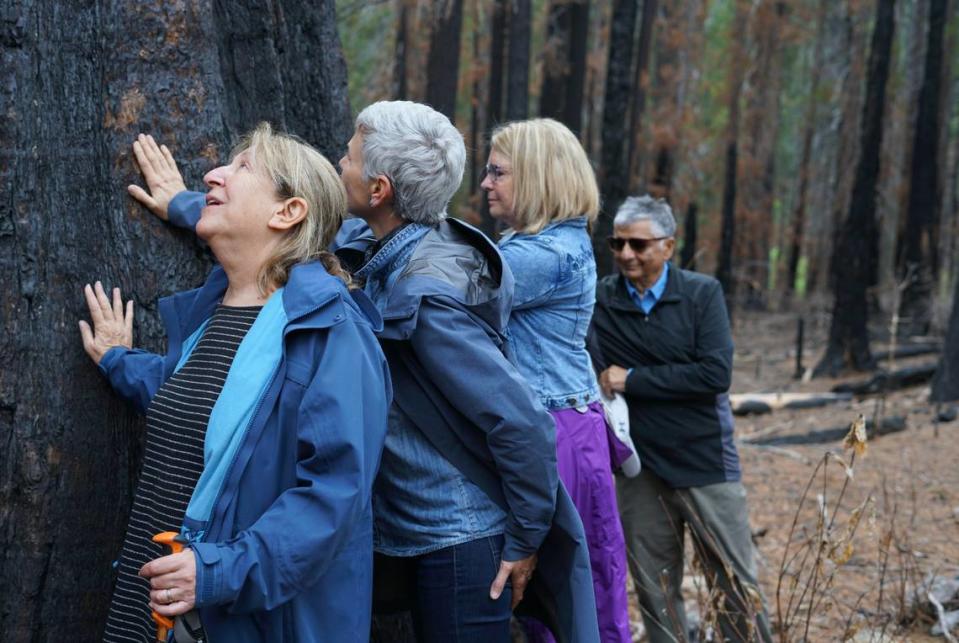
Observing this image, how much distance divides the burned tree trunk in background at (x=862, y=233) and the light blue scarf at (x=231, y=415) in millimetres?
15103

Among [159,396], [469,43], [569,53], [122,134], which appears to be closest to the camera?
[159,396]

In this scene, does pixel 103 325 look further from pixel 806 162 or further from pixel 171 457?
pixel 806 162

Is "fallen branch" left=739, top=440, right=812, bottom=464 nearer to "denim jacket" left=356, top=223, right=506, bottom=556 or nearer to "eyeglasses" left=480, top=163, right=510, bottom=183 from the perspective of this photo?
"eyeglasses" left=480, top=163, right=510, bottom=183

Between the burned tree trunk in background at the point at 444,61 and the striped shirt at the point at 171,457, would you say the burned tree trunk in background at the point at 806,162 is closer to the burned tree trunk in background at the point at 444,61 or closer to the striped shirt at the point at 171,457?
the burned tree trunk in background at the point at 444,61

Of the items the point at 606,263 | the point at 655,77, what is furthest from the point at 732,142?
the point at 606,263

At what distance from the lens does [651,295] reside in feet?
16.6

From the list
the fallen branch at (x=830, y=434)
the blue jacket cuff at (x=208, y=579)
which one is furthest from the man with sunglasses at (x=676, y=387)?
the fallen branch at (x=830, y=434)

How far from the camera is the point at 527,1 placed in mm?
13172

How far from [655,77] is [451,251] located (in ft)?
85.5

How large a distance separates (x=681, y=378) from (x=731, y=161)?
2109 cm

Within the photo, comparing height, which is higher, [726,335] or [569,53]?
[569,53]

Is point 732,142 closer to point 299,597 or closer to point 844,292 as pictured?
Answer: point 844,292

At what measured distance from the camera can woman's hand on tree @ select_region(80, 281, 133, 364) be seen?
3121 millimetres

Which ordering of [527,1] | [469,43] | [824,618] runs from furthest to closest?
[469,43]
[527,1]
[824,618]
